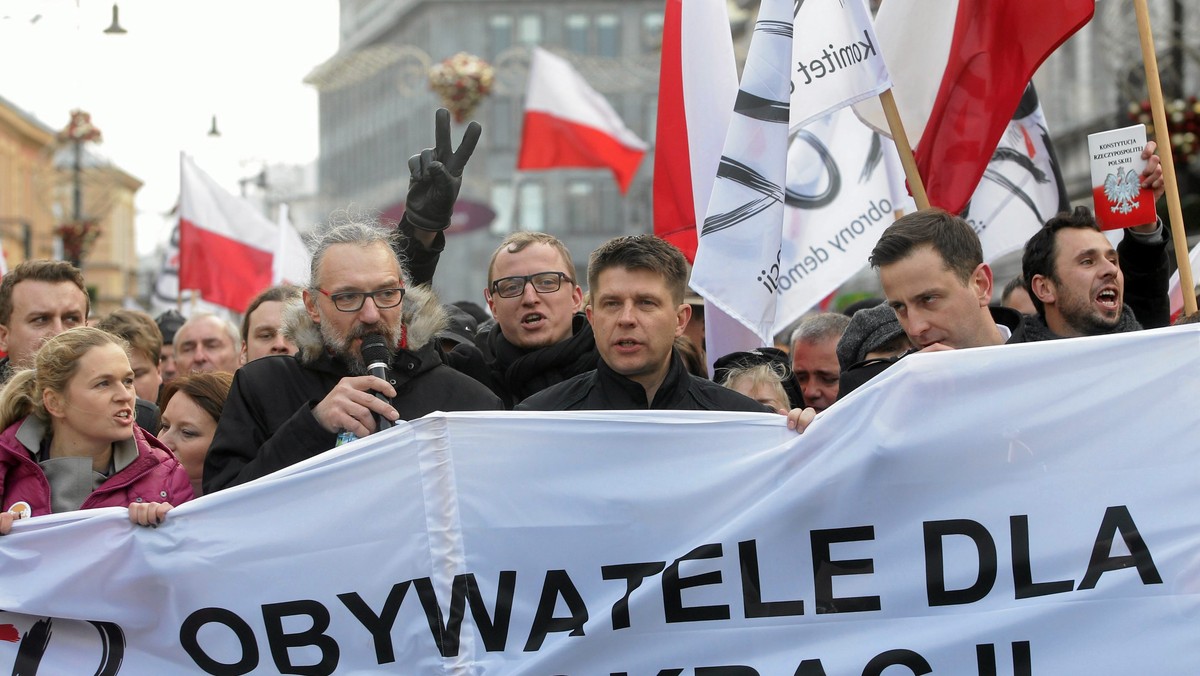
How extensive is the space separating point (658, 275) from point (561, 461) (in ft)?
2.40

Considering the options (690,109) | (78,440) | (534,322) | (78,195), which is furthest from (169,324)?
(78,195)

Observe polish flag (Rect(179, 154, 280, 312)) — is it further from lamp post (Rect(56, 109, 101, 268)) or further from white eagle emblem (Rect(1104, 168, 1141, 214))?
lamp post (Rect(56, 109, 101, 268))

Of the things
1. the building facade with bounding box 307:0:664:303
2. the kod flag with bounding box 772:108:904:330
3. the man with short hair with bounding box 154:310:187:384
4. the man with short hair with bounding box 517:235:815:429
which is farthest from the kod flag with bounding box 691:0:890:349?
the building facade with bounding box 307:0:664:303

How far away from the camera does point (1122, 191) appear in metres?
6.02

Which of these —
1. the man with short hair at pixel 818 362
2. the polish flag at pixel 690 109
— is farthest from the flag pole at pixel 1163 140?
the polish flag at pixel 690 109

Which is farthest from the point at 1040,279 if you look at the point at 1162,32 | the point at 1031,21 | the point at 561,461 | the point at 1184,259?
the point at 1162,32

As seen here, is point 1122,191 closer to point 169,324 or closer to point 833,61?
point 833,61

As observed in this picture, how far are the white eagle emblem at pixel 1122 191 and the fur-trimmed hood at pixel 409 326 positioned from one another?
8.36ft

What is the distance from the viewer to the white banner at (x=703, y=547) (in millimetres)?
4156

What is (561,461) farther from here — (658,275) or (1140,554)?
(1140,554)

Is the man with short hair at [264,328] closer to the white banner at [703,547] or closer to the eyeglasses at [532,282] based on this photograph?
the eyeglasses at [532,282]

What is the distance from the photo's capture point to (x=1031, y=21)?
6.51 meters

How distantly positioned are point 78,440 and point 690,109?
3.21 m

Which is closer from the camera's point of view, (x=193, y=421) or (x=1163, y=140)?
(x=1163, y=140)
